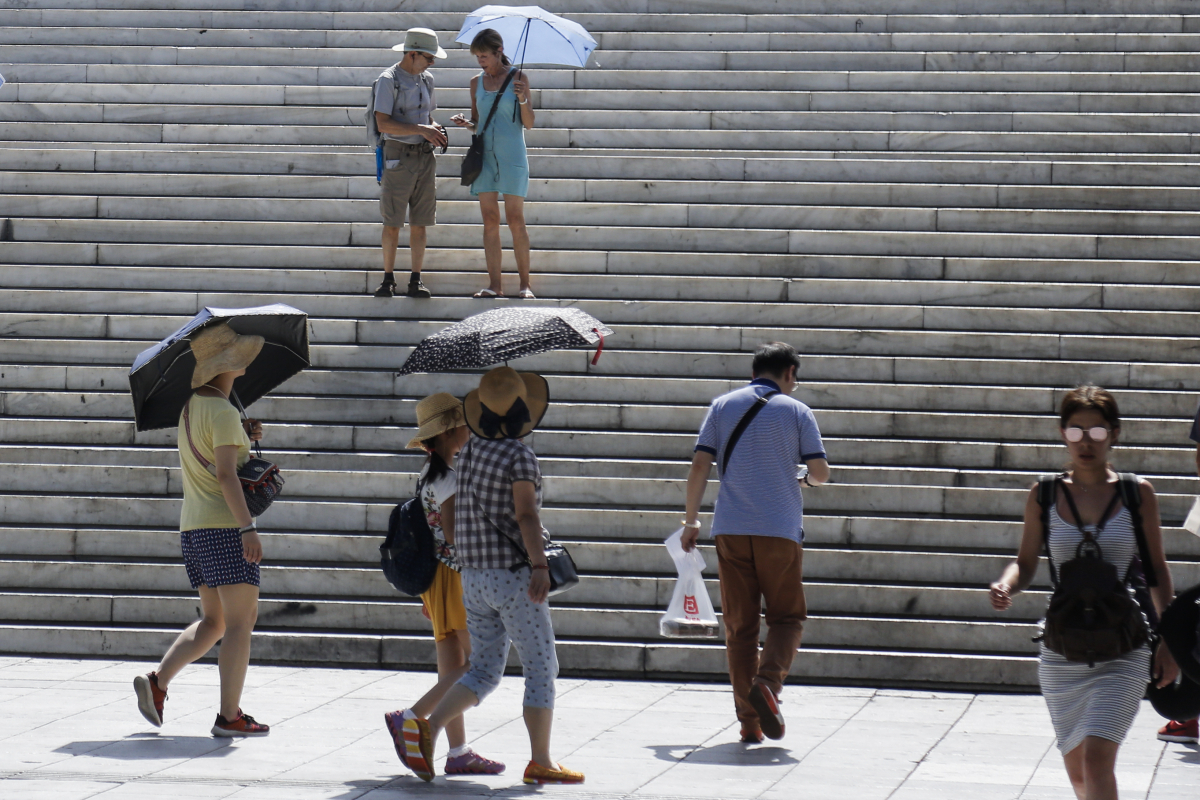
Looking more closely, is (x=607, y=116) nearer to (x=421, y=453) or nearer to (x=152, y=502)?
(x=421, y=453)

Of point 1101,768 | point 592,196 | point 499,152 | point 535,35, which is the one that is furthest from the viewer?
point 592,196

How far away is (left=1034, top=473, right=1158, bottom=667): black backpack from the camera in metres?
4.08

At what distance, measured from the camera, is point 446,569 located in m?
5.57

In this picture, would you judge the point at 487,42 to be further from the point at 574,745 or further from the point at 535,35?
the point at 574,745

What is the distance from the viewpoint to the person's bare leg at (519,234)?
9.84 m

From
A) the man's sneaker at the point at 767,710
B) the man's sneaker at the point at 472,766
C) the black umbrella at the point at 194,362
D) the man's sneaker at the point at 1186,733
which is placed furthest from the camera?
the black umbrella at the point at 194,362

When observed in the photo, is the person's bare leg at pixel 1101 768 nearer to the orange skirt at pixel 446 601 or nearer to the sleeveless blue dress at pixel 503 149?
the orange skirt at pixel 446 601

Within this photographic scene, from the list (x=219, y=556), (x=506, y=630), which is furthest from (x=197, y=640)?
(x=506, y=630)

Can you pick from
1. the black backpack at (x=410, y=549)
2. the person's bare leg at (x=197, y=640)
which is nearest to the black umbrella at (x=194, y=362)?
the person's bare leg at (x=197, y=640)

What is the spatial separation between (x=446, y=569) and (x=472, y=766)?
0.76m

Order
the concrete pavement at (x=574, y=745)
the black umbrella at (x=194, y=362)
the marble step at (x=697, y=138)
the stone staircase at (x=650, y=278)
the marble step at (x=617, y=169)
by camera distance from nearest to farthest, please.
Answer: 1. the concrete pavement at (x=574, y=745)
2. the black umbrella at (x=194, y=362)
3. the stone staircase at (x=650, y=278)
4. the marble step at (x=617, y=169)
5. the marble step at (x=697, y=138)

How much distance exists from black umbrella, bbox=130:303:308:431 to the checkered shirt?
60.2 inches

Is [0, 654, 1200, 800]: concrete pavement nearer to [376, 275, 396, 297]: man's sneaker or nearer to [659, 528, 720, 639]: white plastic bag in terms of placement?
[659, 528, 720, 639]: white plastic bag

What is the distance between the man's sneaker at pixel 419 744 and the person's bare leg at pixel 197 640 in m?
1.32
